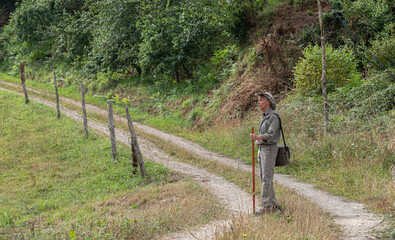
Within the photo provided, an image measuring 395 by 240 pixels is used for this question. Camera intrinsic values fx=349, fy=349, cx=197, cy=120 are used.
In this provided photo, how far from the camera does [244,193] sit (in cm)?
852

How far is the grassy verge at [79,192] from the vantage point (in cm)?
622

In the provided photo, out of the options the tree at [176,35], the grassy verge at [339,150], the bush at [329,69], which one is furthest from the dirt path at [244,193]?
the tree at [176,35]

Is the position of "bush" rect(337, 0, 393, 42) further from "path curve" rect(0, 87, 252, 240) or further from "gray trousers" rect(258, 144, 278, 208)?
"gray trousers" rect(258, 144, 278, 208)

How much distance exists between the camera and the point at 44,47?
3362 cm

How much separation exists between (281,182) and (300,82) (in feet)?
17.2

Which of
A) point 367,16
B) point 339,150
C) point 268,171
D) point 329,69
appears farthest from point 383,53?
point 268,171

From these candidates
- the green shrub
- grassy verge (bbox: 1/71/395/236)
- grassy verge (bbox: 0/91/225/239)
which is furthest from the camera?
the green shrub

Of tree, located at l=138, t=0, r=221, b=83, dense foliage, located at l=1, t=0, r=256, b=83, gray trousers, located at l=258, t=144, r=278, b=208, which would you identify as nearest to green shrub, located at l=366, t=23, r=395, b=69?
gray trousers, located at l=258, t=144, r=278, b=208

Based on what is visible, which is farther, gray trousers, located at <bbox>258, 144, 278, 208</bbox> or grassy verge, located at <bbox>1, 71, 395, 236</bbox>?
grassy verge, located at <bbox>1, 71, 395, 236</bbox>

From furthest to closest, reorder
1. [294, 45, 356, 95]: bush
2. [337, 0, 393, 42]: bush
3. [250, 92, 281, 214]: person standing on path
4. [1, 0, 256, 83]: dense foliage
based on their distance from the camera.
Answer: [1, 0, 256, 83]: dense foliage
[337, 0, 393, 42]: bush
[294, 45, 356, 95]: bush
[250, 92, 281, 214]: person standing on path

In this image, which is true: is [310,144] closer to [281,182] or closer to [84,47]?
[281,182]

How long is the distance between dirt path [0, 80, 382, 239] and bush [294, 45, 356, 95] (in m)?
4.00

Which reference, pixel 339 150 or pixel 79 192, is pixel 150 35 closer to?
pixel 79 192

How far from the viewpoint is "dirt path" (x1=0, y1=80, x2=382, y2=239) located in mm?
6086
